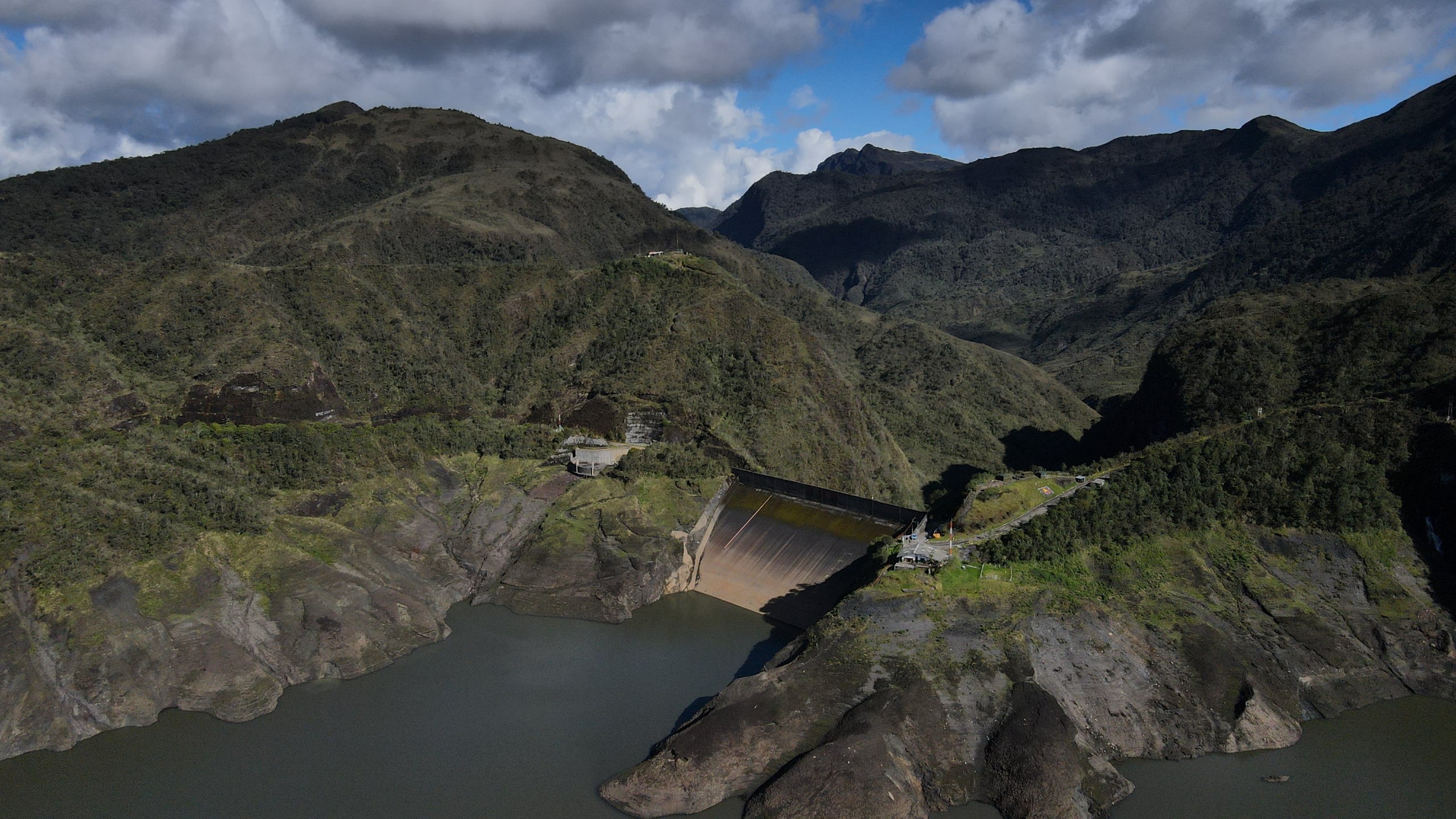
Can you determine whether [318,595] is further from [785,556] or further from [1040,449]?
[1040,449]

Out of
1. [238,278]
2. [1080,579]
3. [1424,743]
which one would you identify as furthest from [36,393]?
[1424,743]

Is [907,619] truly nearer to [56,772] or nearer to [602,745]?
[602,745]

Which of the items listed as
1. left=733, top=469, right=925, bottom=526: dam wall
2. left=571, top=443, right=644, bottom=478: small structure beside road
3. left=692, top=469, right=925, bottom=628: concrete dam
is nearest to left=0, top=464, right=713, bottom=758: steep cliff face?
left=571, top=443, right=644, bottom=478: small structure beside road

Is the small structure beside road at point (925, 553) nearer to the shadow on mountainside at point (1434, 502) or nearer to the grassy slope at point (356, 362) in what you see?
the grassy slope at point (356, 362)

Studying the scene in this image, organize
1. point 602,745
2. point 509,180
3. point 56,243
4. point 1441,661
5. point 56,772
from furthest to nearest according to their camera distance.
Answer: point 509,180 → point 56,243 → point 1441,661 → point 602,745 → point 56,772

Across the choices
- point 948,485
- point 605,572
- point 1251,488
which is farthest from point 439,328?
point 1251,488

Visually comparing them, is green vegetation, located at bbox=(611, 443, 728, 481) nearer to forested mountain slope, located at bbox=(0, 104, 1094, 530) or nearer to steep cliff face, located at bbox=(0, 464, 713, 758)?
steep cliff face, located at bbox=(0, 464, 713, 758)

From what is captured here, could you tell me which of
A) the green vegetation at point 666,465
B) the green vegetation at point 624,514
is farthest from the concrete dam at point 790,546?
the green vegetation at point 666,465

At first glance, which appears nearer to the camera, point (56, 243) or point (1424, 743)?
point (1424, 743)
